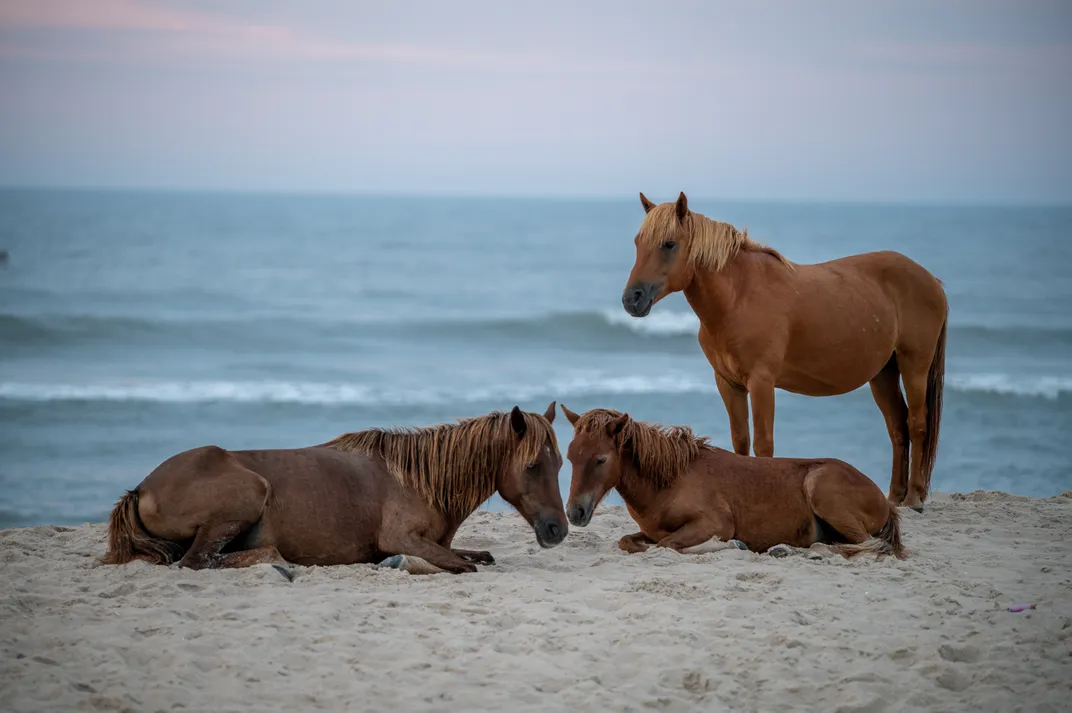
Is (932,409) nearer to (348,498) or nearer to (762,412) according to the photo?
(762,412)

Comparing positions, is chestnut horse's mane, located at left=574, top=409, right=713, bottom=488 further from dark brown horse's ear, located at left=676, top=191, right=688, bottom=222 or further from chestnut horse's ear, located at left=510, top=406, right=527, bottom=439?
dark brown horse's ear, located at left=676, top=191, right=688, bottom=222

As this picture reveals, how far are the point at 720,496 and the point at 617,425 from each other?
0.67 meters

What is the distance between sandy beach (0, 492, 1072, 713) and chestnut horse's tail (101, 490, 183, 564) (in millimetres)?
124

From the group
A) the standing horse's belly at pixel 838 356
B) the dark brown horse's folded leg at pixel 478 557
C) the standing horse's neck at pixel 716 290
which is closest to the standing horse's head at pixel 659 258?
the standing horse's neck at pixel 716 290

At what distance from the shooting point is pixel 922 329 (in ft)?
23.5

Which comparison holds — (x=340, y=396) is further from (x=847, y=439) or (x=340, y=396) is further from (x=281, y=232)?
(x=281, y=232)

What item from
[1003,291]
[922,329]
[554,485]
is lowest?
[554,485]

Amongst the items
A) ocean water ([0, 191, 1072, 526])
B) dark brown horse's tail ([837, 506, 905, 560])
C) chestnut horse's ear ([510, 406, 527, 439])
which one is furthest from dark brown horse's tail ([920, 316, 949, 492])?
chestnut horse's ear ([510, 406, 527, 439])

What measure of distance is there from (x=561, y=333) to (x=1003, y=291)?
16.0m

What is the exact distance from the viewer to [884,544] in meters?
5.55

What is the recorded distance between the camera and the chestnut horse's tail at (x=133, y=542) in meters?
4.90

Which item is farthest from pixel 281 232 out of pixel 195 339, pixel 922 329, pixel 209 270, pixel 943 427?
pixel 922 329

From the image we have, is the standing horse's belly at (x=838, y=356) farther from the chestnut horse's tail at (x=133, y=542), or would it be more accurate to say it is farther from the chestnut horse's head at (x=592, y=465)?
the chestnut horse's tail at (x=133, y=542)

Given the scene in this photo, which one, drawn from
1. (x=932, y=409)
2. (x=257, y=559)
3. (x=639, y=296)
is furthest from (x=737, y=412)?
(x=257, y=559)
